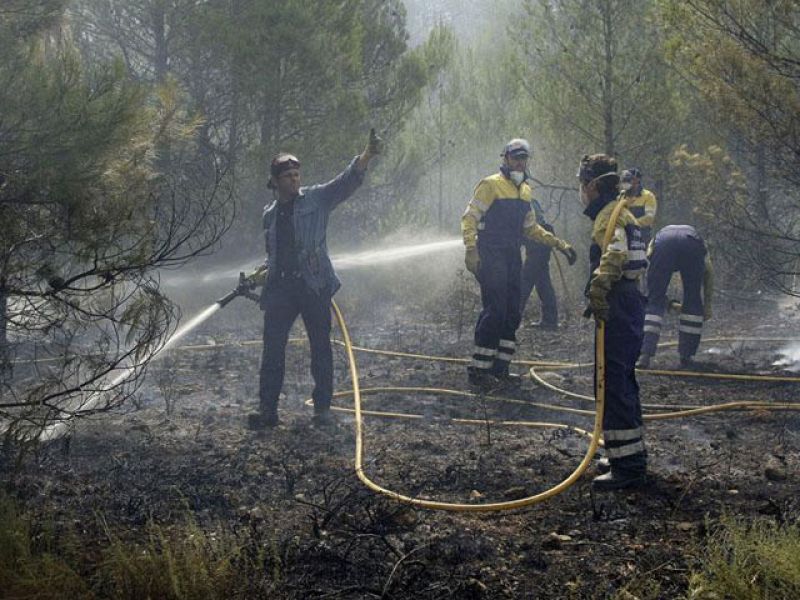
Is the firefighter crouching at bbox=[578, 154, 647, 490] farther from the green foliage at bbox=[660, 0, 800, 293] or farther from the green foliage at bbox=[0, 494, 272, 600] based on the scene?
the green foliage at bbox=[660, 0, 800, 293]

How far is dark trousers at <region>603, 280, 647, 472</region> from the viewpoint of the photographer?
463cm

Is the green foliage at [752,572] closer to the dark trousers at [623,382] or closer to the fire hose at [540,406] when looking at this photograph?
the fire hose at [540,406]

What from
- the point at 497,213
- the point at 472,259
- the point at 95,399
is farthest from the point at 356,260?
the point at 472,259

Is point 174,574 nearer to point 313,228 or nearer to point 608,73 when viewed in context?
point 313,228

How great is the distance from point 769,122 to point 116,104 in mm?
5144

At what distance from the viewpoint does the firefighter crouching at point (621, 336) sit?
181 inches

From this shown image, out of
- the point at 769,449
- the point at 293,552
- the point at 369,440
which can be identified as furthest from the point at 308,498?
the point at 769,449

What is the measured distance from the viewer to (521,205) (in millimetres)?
7441

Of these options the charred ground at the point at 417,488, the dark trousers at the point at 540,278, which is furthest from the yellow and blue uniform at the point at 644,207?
the charred ground at the point at 417,488

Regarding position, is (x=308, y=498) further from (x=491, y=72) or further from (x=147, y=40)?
(x=491, y=72)

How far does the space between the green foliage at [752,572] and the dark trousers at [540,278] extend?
714cm

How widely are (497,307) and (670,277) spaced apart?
1.81 meters

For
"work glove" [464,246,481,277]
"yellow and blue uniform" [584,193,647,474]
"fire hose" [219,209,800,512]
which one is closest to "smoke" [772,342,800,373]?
"fire hose" [219,209,800,512]

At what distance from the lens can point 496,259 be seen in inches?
288
